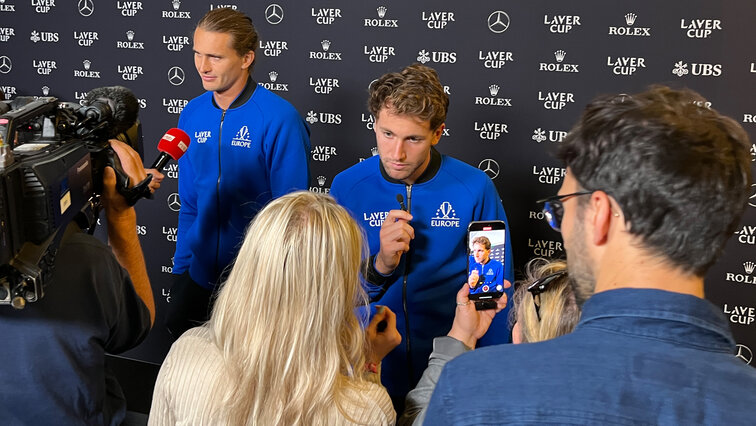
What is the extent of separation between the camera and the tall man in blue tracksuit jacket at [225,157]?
8.77ft

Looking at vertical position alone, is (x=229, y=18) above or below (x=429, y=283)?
above

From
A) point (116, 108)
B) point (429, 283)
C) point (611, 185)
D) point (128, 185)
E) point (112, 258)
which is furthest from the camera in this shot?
point (429, 283)

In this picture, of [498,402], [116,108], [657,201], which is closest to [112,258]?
[116,108]

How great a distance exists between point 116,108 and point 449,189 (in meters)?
1.03

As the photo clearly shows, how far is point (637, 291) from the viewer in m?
0.92

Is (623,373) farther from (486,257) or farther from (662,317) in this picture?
(486,257)

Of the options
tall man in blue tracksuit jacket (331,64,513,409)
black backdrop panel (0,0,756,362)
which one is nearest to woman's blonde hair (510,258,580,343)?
tall man in blue tracksuit jacket (331,64,513,409)

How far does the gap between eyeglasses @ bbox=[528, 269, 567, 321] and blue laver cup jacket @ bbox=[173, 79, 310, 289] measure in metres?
1.36

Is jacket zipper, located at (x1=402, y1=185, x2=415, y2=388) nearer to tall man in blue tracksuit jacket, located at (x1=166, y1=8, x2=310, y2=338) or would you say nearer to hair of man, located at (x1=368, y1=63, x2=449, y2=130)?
hair of man, located at (x1=368, y1=63, x2=449, y2=130)

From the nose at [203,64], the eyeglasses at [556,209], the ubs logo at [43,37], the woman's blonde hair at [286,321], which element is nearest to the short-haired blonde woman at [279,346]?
the woman's blonde hair at [286,321]

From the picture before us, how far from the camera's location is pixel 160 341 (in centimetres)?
388

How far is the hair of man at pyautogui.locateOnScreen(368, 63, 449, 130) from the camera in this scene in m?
2.18

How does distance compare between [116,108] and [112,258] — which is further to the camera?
[116,108]

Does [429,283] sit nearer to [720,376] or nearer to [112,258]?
[112,258]
